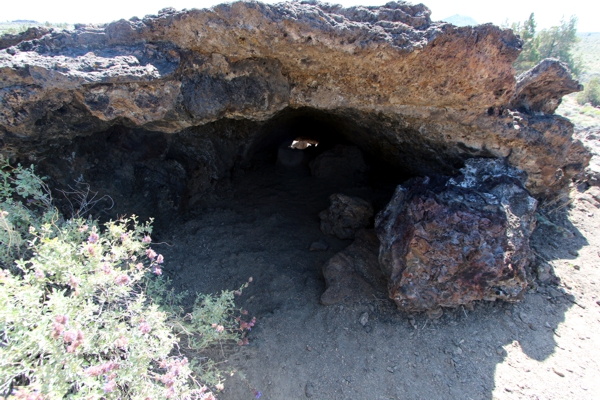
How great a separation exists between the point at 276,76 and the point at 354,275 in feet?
6.29

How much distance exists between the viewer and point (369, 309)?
9.70 ft

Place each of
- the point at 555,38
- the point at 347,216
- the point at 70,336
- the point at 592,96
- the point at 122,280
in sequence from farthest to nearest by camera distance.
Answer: the point at 555,38 → the point at 592,96 → the point at 347,216 → the point at 122,280 → the point at 70,336

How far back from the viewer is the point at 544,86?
302 centimetres

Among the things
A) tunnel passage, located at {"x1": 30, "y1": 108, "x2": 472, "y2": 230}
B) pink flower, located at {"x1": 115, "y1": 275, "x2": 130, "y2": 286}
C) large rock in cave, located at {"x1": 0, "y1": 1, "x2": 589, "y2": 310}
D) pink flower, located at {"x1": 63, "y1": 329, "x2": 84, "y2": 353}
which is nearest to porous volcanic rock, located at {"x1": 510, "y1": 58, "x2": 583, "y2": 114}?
large rock in cave, located at {"x1": 0, "y1": 1, "x2": 589, "y2": 310}

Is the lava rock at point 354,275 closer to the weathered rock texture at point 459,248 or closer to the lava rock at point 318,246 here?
the weathered rock texture at point 459,248

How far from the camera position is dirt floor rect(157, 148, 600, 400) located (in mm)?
2480

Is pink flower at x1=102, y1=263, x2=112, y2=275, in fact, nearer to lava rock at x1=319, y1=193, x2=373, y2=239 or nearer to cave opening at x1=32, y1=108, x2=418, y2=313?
cave opening at x1=32, y1=108, x2=418, y2=313

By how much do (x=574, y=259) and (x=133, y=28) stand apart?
177 inches

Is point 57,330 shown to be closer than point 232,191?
Yes

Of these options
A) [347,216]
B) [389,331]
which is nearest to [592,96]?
[347,216]

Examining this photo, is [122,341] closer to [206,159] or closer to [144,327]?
[144,327]

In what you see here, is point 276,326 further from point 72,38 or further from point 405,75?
point 72,38

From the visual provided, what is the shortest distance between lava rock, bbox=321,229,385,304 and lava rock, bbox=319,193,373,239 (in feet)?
1.35

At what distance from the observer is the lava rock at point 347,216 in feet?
12.5
